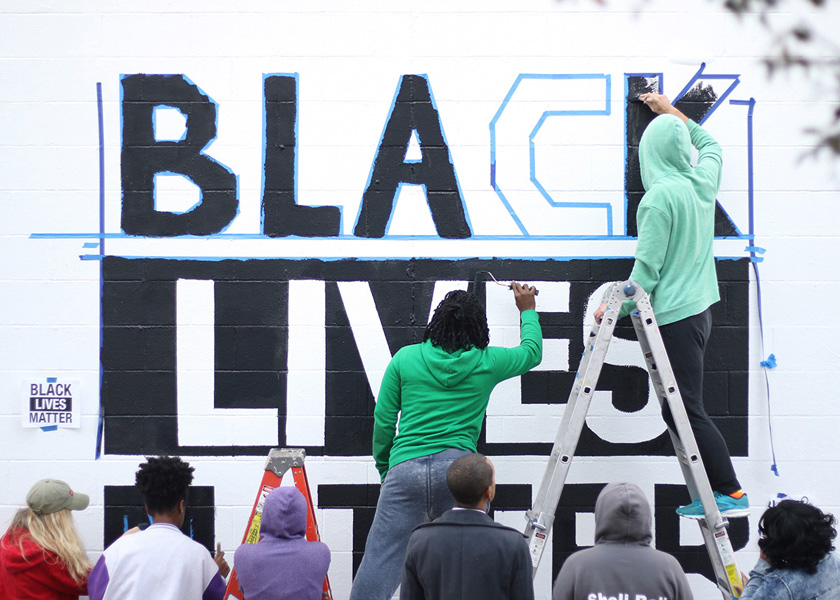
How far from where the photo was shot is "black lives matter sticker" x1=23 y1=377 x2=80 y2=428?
4.61 m

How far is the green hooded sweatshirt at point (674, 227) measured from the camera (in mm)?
3963

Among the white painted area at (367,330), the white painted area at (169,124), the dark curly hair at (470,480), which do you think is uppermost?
the white painted area at (169,124)

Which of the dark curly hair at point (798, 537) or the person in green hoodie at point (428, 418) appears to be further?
the person in green hoodie at point (428, 418)

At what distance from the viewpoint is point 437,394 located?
3.81 m

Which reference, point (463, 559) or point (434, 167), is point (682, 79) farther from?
point (463, 559)

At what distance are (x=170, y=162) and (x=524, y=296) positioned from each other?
225 cm

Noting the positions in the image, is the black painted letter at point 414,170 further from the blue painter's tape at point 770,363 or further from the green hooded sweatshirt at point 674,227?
the blue painter's tape at point 770,363

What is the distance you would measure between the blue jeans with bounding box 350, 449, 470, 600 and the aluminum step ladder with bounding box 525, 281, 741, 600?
44cm

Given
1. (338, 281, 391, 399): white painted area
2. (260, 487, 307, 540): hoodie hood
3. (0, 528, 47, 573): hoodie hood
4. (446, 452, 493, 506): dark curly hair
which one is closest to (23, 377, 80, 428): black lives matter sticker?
(0, 528, 47, 573): hoodie hood

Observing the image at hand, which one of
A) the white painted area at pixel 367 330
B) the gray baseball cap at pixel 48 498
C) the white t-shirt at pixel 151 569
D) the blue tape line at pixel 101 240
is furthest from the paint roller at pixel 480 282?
the gray baseball cap at pixel 48 498

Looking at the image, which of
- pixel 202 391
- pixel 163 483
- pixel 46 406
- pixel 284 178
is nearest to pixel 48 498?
pixel 163 483

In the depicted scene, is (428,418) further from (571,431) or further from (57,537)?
(57,537)

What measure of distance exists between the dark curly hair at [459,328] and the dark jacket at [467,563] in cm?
99

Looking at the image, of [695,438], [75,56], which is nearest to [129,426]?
[75,56]
